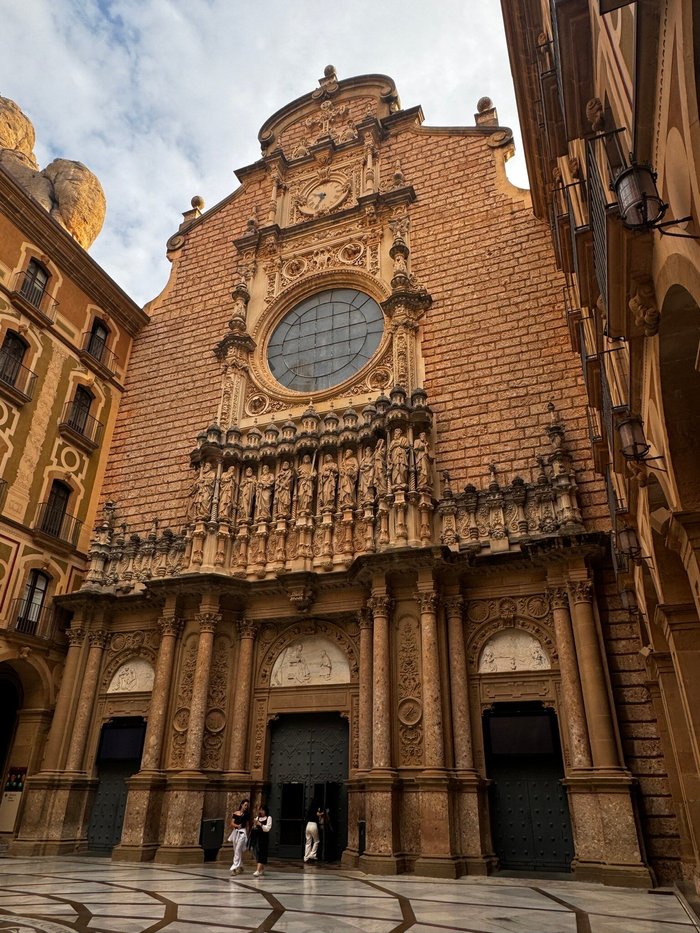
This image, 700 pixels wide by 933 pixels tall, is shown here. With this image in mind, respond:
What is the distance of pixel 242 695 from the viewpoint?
588 inches

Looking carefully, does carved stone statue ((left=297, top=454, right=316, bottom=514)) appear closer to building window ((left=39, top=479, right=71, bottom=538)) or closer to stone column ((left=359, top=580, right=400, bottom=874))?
stone column ((left=359, top=580, right=400, bottom=874))

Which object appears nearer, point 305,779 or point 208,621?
point 305,779

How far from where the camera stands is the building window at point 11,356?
1777 cm

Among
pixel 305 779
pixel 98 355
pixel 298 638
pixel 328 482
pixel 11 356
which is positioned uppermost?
pixel 98 355

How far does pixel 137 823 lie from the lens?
13734 mm

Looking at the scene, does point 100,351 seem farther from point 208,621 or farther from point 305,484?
point 208,621

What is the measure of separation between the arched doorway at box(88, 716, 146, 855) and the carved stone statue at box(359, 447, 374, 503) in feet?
25.0

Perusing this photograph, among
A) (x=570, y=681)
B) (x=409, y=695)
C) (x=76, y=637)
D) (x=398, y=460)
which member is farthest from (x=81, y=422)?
(x=570, y=681)

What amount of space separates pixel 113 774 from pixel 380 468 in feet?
32.0

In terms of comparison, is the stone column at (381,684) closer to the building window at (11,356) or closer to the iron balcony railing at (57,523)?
the iron balcony railing at (57,523)

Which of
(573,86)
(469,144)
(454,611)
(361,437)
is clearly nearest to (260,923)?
(454,611)

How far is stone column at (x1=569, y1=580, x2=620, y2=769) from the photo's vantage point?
11.5 metres

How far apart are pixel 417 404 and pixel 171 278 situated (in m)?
12.2

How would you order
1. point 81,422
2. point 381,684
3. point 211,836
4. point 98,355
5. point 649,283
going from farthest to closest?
point 98,355 → point 81,422 → point 381,684 → point 211,836 → point 649,283
